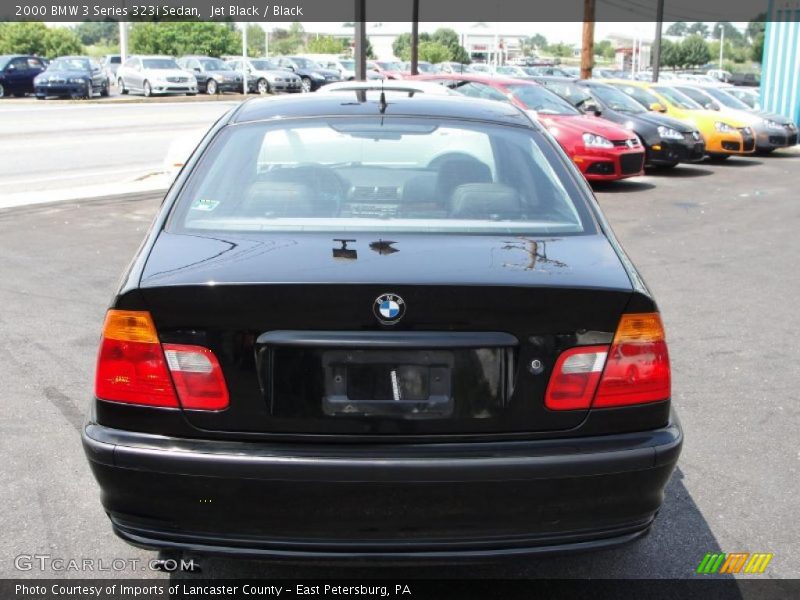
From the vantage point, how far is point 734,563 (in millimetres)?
3334

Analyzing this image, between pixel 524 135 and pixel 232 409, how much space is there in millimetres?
1831

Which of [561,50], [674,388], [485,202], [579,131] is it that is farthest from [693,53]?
[485,202]

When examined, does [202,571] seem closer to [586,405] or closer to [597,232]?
[586,405]

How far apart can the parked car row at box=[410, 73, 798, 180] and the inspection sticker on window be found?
9188 millimetres

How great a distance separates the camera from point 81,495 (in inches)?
149

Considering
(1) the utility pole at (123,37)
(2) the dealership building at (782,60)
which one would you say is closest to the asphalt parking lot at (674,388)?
(2) the dealership building at (782,60)

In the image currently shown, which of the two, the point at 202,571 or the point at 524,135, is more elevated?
the point at 524,135

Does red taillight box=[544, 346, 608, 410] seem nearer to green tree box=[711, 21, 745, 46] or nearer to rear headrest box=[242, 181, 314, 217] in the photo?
rear headrest box=[242, 181, 314, 217]

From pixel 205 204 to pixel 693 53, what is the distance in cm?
10757

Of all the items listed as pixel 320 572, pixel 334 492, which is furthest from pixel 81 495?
pixel 334 492

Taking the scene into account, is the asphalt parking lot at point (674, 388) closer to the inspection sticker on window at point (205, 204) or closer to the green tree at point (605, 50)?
the inspection sticker on window at point (205, 204)

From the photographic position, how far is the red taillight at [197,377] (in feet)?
8.62

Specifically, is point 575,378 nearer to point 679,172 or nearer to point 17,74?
point 679,172

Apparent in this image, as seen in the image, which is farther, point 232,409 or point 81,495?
point 81,495
